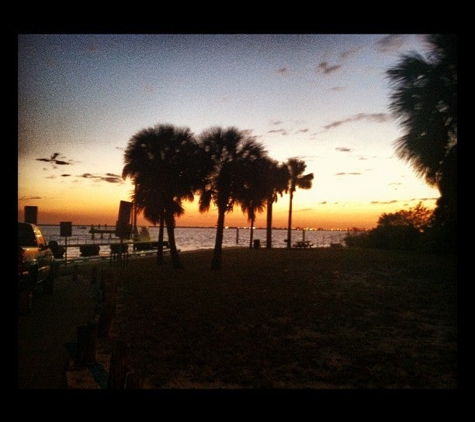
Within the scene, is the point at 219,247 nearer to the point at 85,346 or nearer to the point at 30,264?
the point at 30,264

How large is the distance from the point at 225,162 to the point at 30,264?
12.6m

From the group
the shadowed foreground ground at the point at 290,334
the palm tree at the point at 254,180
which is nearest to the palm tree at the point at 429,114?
the shadowed foreground ground at the point at 290,334

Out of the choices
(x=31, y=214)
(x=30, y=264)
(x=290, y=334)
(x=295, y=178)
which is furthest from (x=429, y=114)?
(x=295, y=178)

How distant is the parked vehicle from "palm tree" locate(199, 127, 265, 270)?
10.1 m

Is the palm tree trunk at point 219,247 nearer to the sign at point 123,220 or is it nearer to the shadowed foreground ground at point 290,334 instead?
the shadowed foreground ground at point 290,334

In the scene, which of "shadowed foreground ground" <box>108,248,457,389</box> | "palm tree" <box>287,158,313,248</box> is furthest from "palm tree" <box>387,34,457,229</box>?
"palm tree" <box>287,158,313,248</box>

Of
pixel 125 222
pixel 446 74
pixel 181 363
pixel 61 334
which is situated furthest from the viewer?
pixel 125 222

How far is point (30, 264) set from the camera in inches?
339

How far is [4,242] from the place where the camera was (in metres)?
3.45

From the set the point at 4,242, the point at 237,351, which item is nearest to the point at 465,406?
the point at 237,351

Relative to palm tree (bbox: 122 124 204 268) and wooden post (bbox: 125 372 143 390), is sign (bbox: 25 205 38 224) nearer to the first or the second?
palm tree (bbox: 122 124 204 268)

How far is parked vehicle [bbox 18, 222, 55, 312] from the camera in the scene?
8125 millimetres

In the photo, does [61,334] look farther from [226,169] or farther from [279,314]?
[226,169]

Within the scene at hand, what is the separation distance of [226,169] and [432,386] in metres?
15.8
